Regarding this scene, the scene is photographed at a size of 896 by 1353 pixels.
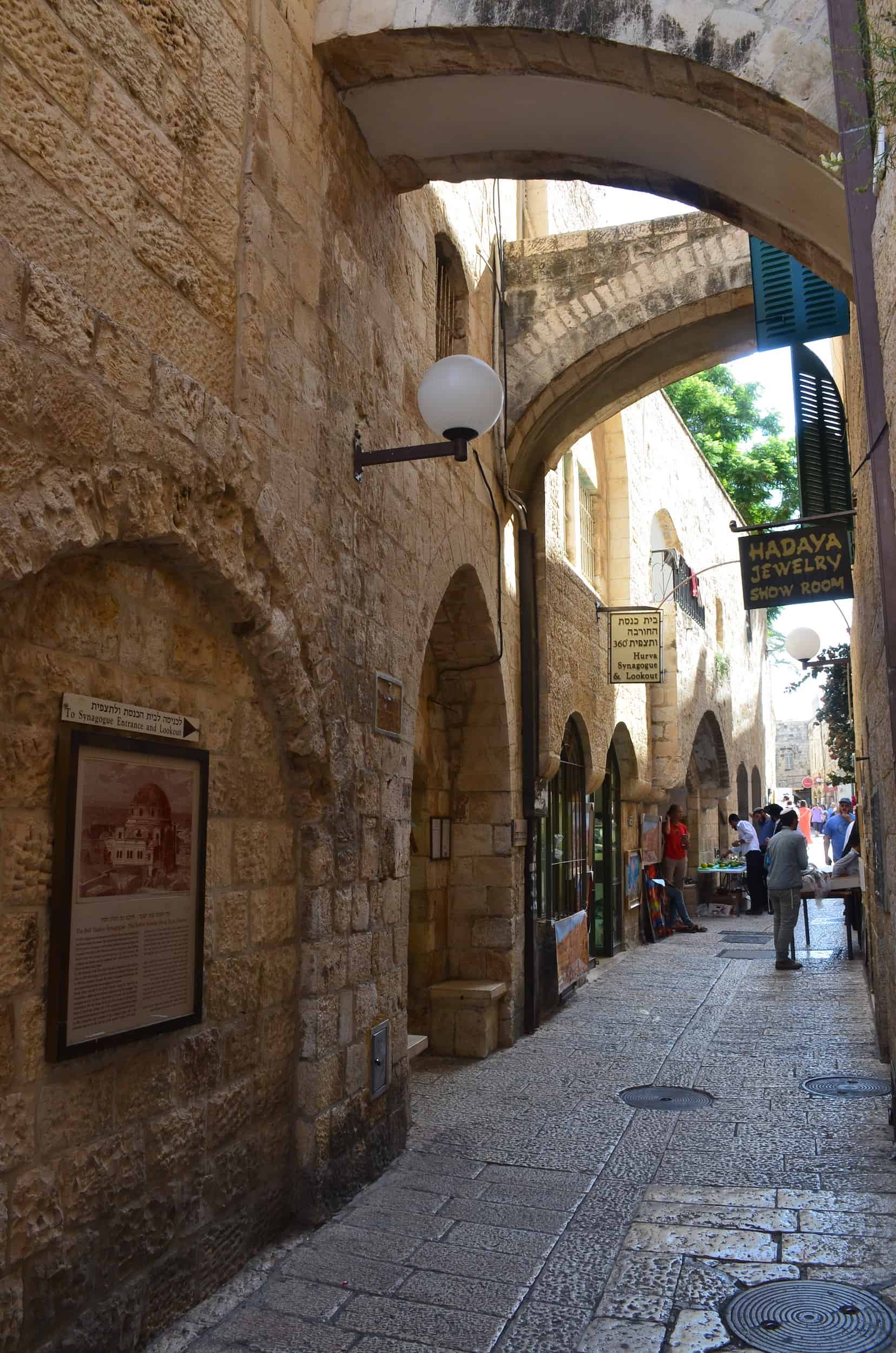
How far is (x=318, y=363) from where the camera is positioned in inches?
167

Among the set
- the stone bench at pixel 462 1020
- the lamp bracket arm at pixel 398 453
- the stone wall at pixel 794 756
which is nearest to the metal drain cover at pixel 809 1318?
the lamp bracket arm at pixel 398 453

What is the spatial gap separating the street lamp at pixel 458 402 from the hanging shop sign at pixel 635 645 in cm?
571

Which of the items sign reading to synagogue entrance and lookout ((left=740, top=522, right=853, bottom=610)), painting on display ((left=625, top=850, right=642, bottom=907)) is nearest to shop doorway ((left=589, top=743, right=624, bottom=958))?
painting on display ((left=625, top=850, right=642, bottom=907))

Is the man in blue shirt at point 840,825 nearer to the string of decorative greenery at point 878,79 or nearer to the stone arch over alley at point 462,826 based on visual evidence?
the stone arch over alley at point 462,826

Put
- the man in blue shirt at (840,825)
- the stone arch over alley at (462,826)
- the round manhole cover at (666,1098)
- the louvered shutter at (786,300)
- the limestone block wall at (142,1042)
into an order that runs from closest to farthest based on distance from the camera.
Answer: the limestone block wall at (142,1042), the round manhole cover at (666,1098), the louvered shutter at (786,300), the stone arch over alley at (462,826), the man in blue shirt at (840,825)

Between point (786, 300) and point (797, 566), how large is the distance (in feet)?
6.24

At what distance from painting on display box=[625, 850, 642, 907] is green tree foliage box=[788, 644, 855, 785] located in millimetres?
3222

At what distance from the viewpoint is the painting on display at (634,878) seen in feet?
38.2

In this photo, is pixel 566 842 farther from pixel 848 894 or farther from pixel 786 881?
pixel 848 894

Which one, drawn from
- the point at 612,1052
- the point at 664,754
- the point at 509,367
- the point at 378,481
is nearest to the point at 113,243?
the point at 378,481

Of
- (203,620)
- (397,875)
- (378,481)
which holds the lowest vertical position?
(397,875)

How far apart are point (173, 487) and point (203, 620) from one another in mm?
500

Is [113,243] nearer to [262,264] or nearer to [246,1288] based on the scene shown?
[262,264]

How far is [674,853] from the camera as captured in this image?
14031mm
